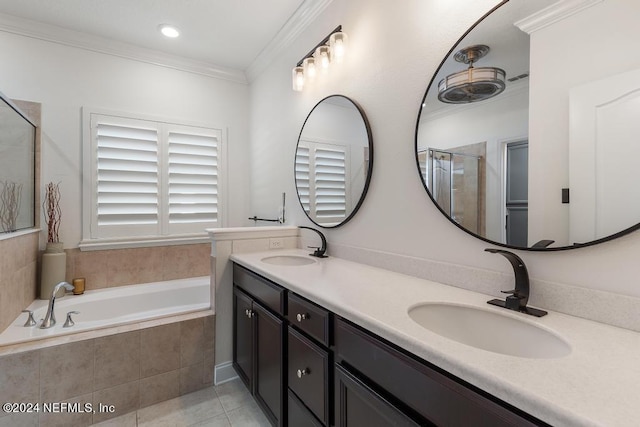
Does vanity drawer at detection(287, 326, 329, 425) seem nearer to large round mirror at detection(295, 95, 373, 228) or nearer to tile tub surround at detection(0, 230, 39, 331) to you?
large round mirror at detection(295, 95, 373, 228)

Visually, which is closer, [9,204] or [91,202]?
[9,204]

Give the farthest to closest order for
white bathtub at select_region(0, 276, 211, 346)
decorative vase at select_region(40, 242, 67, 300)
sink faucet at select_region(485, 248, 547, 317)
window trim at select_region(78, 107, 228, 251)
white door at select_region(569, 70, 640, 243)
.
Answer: window trim at select_region(78, 107, 228, 251) < decorative vase at select_region(40, 242, 67, 300) < white bathtub at select_region(0, 276, 211, 346) < sink faucet at select_region(485, 248, 547, 317) < white door at select_region(569, 70, 640, 243)

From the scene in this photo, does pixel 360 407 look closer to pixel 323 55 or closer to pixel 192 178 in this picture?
pixel 323 55

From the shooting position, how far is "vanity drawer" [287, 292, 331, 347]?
117 cm

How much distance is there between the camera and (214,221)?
3.29m

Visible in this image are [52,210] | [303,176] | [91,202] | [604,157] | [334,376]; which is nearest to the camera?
[604,157]

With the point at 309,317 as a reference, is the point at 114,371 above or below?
below


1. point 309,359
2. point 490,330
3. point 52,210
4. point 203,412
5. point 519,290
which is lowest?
point 203,412

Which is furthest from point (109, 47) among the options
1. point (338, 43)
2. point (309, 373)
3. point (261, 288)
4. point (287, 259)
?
point (309, 373)

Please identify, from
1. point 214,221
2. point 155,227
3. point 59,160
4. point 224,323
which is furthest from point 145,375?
point 59,160

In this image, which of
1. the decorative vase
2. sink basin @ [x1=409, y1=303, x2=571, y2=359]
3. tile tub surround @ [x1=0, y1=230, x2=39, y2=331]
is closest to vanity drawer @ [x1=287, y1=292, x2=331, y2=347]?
sink basin @ [x1=409, y1=303, x2=571, y2=359]

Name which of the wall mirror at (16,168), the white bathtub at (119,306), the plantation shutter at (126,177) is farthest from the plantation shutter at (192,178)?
the wall mirror at (16,168)

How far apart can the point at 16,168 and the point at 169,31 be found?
1610mm

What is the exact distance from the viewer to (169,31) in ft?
8.49
